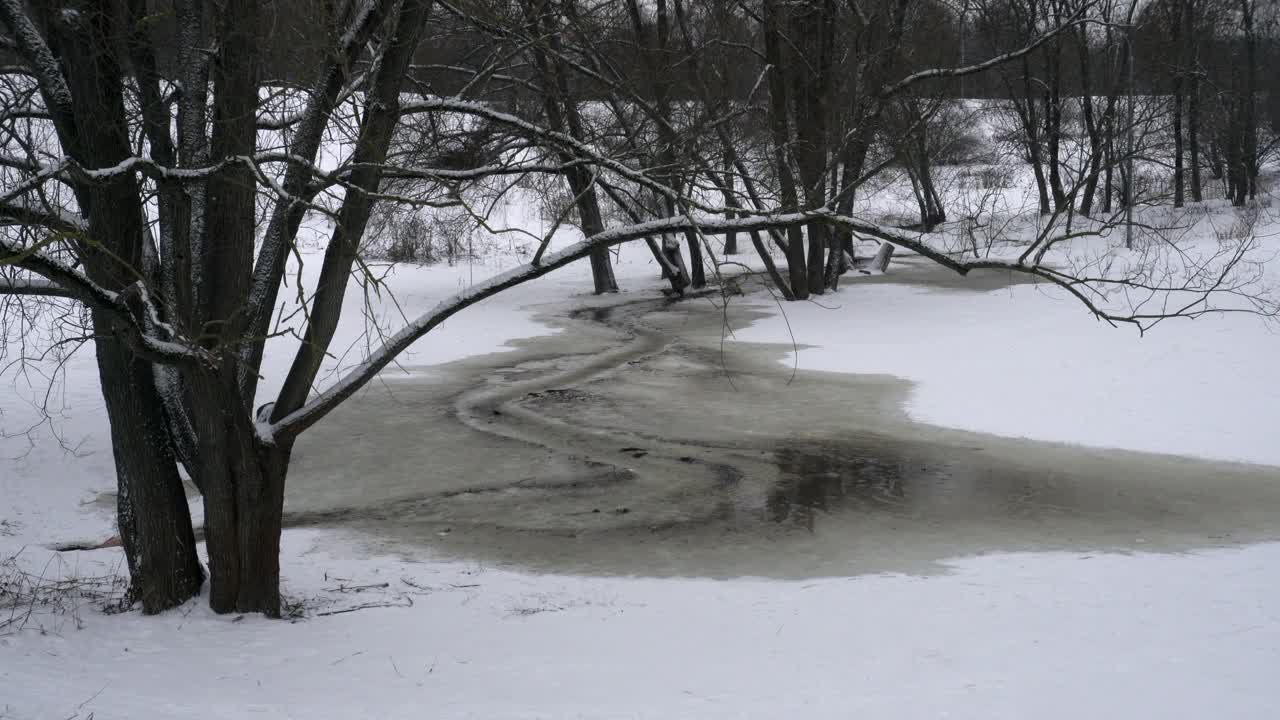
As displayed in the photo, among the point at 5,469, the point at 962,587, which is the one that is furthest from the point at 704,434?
the point at 5,469

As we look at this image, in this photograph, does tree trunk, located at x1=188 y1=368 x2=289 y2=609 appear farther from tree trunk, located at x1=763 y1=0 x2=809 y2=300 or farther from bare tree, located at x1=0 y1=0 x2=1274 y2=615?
tree trunk, located at x1=763 y1=0 x2=809 y2=300

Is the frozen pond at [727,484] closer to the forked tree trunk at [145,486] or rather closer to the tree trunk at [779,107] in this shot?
the forked tree trunk at [145,486]

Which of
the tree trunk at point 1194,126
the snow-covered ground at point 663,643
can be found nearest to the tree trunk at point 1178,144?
the tree trunk at point 1194,126

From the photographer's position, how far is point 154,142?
6691 millimetres

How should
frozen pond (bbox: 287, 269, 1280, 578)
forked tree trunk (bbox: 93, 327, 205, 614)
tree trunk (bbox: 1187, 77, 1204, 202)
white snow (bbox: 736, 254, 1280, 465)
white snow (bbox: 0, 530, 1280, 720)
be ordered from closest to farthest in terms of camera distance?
white snow (bbox: 0, 530, 1280, 720) < forked tree trunk (bbox: 93, 327, 205, 614) < frozen pond (bbox: 287, 269, 1280, 578) < white snow (bbox: 736, 254, 1280, 465) < tree trunk (bbox: 1187, 77, 1204, 202)

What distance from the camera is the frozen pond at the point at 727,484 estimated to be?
343 inches

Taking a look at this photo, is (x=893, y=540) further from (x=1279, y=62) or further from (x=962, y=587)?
(x=1279, y=62)

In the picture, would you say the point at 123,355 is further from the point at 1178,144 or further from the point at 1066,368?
the point at 1178,144

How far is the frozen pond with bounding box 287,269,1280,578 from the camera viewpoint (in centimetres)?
870

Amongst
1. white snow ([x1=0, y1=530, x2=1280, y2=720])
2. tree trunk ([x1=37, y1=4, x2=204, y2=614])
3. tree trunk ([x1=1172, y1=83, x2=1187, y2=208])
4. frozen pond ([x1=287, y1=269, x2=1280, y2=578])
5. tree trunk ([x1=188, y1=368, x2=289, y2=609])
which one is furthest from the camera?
tree trunk ([x1=1172, y1=83, x2=1187, y2=208])

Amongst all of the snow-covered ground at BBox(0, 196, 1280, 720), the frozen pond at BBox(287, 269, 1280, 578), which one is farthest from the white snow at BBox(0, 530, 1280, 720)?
the frozen pond at BBox(287, 269, 1280, 578)

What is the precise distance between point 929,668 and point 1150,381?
11.0m

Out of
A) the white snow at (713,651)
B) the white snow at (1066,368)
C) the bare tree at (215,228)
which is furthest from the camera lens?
the white snow at (1066,368)

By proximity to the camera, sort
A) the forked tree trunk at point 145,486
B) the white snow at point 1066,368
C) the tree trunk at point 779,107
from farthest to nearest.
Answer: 1. the tree trunk at point 779,107
2. the white snow at point 1066,368
3. the forked tree trunk at point 145,486
